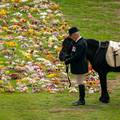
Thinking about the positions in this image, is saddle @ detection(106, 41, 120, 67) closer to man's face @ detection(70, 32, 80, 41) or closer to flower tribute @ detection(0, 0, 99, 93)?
man's face @ detection(70, 32, 80, 41)

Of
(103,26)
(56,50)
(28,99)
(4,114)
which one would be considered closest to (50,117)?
(4,114)

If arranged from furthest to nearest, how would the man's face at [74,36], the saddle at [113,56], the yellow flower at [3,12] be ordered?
the yellow flower at [3,12] → the saddle at [113,56] → the man's face at [74,36]

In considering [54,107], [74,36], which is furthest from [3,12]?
[54,107]

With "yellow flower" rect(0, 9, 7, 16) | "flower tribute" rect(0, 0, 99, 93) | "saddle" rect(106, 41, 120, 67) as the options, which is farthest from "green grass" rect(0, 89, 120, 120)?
"yellow flower" rect(0, 9, 7, 16)

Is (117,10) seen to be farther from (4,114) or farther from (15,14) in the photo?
(4,114)

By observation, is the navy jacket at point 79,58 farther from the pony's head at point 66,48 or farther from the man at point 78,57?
the pony's head at point 66,48

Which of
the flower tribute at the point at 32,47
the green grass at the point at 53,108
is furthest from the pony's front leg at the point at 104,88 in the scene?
the flower tribute at the point at 32,47

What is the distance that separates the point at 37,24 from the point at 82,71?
1504cm

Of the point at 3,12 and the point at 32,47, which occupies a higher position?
the point at 3,12

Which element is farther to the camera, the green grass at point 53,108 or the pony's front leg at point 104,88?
the pony's front leg at point 104,88

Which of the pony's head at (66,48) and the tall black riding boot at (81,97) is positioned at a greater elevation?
the pony's head at (66,48)

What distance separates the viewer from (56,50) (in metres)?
26.5

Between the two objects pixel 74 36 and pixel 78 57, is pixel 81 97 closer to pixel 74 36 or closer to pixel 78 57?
pixel 78 57

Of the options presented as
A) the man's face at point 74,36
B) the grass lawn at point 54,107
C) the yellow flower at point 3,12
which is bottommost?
the grass lawn at point 54,107
